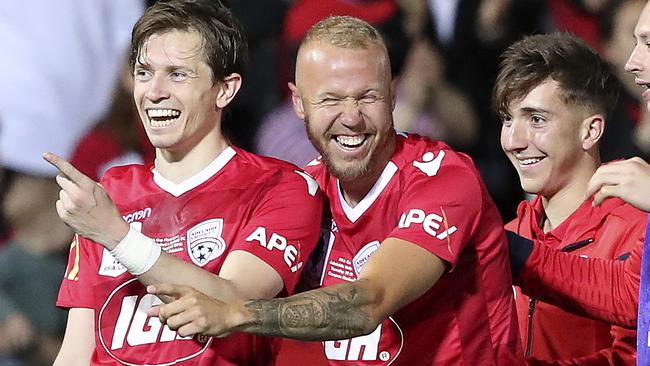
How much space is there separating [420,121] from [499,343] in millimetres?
1643

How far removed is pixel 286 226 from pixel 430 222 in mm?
302

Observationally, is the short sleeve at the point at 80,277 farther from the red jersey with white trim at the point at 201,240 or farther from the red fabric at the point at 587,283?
the red fabric at the point at 587,283

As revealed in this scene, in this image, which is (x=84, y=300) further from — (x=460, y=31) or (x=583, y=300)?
(x=460, y=31)

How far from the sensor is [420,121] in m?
4.23

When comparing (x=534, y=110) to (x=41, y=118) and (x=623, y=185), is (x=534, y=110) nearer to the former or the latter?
(x=623, y=185)

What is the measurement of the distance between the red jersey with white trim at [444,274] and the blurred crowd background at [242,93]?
1.34 meters

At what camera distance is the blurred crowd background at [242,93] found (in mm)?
3988

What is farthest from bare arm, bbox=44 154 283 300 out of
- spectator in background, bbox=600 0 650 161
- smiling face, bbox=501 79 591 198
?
spectator in background, bbox=600 0 650 161

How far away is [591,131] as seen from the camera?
3324mm

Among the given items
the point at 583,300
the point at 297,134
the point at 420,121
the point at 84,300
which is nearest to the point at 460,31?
the point at 420,121

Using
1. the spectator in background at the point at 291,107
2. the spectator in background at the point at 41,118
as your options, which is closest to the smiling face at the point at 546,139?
the spectator in background at the point at 291,107

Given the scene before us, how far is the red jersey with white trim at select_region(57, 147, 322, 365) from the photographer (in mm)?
2537

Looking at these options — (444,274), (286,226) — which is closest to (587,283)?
(444,274)

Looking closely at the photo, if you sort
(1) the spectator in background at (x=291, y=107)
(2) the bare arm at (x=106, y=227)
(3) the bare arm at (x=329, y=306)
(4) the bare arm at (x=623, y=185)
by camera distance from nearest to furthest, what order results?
(3) the bare arm at (x=329, y=306)
(4) the bare arm at (x=623, y=185)
(2) the bare arm at (x=106, y=227)
(1) the spectator in background at (x=291, y=107)
